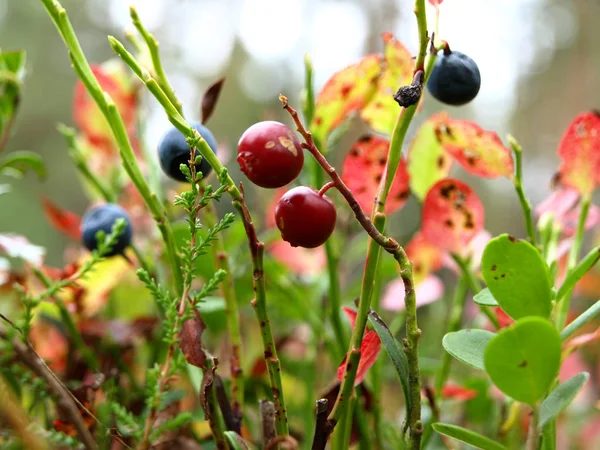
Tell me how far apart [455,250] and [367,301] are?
0.20 metres

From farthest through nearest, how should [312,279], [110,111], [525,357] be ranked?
[312,279] → [110,111] → [525,357]

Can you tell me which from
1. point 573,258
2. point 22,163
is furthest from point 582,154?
point 22,163

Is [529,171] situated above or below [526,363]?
above

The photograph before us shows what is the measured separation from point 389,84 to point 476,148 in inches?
4.2

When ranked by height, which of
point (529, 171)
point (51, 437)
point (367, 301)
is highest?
point (529, 171)

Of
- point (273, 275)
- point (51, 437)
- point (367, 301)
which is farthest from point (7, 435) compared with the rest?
point (273, 275)

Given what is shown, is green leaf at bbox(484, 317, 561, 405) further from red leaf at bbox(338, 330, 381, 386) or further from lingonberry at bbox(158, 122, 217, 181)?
lingonberry at bbox(158, 122, 217, 181)

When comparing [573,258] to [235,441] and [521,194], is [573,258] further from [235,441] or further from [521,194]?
[235,441]

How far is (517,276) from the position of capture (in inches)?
13.0

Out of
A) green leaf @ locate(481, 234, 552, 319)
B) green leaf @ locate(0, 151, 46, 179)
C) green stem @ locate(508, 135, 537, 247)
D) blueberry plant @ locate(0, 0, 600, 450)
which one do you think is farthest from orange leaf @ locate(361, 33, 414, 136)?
green leaf @ locate(0, 151, 46, 179)

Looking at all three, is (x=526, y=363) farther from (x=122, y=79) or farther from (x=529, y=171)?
(x=529, y=171)

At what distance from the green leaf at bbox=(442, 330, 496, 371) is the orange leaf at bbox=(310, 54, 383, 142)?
0.25m

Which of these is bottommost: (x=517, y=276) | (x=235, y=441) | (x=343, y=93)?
(x=235, y=441)

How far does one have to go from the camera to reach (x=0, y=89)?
0.59 meters
